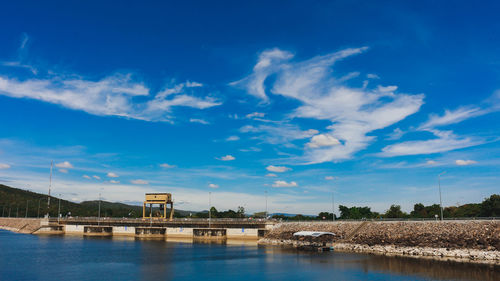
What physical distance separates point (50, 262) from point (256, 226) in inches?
2938

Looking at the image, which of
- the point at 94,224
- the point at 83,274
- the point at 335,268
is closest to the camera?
the point at 83,274

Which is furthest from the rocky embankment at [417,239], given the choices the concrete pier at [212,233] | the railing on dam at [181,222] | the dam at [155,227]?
the concrete pier at [212,233]

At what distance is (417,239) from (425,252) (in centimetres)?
566

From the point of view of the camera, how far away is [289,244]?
109 metres

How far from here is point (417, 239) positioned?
80.6 m

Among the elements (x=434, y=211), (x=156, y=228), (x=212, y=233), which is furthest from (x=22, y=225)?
(x=434, y=211)

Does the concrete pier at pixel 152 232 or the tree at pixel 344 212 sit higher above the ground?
the tree at pixel 344 212

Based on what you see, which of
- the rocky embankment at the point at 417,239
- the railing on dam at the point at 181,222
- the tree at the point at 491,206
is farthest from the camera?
the railing on dam at the point at 181,222

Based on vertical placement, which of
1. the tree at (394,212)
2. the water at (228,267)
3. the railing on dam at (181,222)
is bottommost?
the water at (228,267)

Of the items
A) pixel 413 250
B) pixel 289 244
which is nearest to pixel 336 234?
pixel 289 244

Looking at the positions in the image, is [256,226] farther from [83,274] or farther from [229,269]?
[83,274]

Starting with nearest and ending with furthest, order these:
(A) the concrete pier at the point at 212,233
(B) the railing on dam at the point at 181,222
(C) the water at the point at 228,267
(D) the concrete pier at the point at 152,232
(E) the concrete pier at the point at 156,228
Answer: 1. (C) the water at the point at 228,267
2. (E) the concrete pier at the point at 156,228
3. (B) the railing on dam at the point at 181,222
4. (A) the concrete pier at the point at 212,233
5. (D) the concrete pier at the point at 152,232

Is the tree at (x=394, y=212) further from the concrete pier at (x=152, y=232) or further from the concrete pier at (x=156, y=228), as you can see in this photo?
the concrete pier at (x=152, y=232)

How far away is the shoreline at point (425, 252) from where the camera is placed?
64688 millimetres
